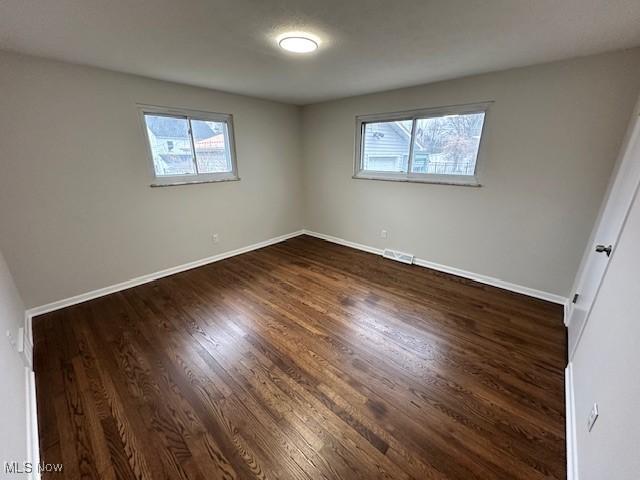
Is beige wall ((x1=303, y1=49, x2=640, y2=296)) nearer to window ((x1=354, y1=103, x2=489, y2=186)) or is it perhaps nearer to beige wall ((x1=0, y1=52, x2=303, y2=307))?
window ((x1=354, y1=103, x2=489, y2=186))

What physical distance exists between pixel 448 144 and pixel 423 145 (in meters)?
0.30

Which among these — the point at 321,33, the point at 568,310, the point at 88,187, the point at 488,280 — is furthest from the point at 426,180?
the point at 88,187

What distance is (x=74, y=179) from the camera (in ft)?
8.11

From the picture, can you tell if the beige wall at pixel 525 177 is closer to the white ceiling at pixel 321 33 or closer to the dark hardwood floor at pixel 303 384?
the white ceiling at pixel 321 33

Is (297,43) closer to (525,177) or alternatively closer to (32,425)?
(525,177)

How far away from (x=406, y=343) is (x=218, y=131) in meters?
3.46

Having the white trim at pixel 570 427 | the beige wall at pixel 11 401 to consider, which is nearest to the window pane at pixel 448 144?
the white trim at pixel 570 427

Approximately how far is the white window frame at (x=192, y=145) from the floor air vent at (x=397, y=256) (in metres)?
2.49

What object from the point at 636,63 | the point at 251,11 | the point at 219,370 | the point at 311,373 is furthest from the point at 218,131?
the point at 636,63

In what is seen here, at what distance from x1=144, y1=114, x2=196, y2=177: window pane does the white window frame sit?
0.16ft

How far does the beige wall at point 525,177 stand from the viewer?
7.12 feet

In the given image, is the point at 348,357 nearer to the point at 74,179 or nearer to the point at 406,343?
the point at 406,343

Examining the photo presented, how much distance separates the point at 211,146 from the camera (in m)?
3.50

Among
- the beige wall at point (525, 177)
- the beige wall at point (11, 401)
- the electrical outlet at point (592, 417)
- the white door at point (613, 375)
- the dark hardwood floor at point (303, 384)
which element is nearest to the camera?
the white door at point (613, 375)
